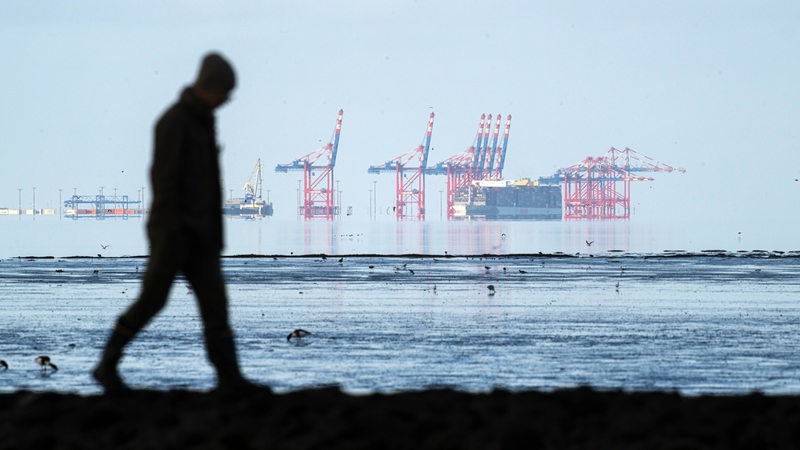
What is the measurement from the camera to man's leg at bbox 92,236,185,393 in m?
7.45

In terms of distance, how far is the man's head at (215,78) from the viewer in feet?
24.3

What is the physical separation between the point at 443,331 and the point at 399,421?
14720mm

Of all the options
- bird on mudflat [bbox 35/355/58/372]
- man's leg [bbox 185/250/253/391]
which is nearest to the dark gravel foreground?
man's leg [bbox 185/250/253/391]

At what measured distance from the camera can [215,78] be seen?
24.3 ft

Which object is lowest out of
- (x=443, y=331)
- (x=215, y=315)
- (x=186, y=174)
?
(x=443, y=331)

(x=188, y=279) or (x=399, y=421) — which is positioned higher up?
(x=188, y=279)

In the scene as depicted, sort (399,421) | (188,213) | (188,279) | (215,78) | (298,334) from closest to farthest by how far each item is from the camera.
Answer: (399,421) < (215,78) < (188,213) < (188,279) < (298,334)

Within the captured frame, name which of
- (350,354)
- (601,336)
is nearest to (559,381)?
(350,354)

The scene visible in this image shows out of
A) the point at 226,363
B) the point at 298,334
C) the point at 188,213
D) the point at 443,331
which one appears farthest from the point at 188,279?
the point at 443,331

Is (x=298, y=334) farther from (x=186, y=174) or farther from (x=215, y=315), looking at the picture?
(x=186, y=174)

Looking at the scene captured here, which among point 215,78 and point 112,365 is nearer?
point 215,78

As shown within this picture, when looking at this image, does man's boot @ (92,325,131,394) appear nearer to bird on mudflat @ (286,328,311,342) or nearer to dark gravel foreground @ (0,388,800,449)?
dark gravel foreground @ (0,388,800,449)

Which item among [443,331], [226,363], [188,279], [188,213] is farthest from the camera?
[443,331]

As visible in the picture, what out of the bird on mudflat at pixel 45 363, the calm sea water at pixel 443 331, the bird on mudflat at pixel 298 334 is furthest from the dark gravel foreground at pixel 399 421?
the bird on mudflat at pixel 298 334
